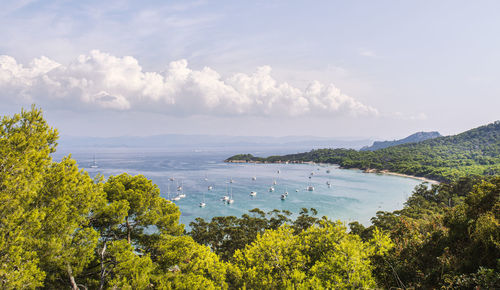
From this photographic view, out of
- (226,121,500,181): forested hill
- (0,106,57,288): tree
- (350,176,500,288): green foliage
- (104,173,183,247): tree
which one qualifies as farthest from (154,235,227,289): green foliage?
(226,121,500,181): forested hill

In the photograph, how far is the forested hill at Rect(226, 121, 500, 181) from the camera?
266ft

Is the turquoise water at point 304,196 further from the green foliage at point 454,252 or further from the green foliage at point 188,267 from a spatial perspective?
the green foliage at point 454,252

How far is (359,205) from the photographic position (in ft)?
175

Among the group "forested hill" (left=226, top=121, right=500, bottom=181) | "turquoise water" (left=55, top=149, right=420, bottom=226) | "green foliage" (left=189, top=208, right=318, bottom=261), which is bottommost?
"turquoise water" (left=55, top=149, right=420, bottom=226)

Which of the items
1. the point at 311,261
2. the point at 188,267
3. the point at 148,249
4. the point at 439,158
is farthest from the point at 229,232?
the point at 439,158

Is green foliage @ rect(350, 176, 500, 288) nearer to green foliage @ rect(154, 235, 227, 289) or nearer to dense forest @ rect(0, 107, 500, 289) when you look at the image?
dense forest @ rect(0, 107, 500, 289)

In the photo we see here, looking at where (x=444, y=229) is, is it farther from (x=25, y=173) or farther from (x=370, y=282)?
(x=25, y=173)

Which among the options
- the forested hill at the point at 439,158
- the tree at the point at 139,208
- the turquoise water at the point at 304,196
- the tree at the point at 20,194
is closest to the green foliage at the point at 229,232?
the tree at the point at 139,208

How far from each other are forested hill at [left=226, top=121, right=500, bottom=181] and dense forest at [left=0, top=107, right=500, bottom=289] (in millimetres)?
75423

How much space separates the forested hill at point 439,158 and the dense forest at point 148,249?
247ft

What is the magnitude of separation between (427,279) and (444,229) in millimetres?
2862

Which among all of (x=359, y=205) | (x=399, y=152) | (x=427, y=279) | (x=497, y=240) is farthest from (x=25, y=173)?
(x=399, y=152)

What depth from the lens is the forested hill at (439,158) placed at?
3191 inches

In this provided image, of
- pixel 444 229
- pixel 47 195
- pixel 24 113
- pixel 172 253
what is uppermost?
pixel 24 113
